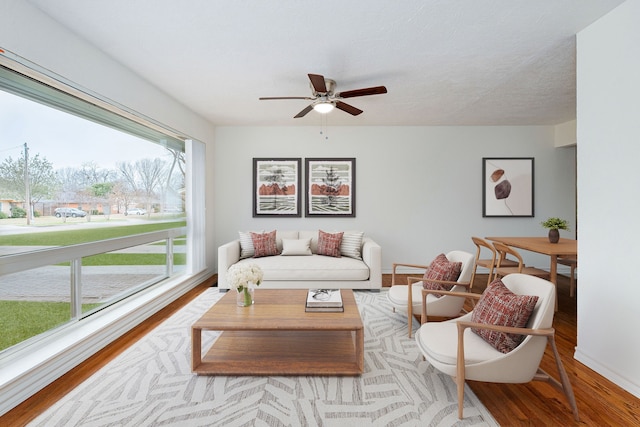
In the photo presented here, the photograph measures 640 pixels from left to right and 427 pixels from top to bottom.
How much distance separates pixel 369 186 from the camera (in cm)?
531

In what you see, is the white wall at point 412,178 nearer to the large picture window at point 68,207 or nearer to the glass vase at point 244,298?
the large picture window at point 68,207

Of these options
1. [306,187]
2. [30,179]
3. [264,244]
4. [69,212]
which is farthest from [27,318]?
[306,187]

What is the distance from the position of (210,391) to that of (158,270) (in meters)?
2.51

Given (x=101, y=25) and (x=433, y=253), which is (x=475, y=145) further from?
(x=101, y=25)

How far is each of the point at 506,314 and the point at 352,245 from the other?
9.34 feet

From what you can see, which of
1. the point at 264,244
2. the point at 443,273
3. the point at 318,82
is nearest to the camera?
the point at 318,82

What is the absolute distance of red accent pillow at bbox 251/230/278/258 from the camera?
4.52 meters

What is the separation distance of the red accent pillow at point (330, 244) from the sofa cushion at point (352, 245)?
3.0 inches

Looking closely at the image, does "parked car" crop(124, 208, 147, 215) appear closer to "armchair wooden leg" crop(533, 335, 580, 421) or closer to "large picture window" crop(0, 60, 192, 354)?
"large picture window" crop(0, 60, 192, 354)

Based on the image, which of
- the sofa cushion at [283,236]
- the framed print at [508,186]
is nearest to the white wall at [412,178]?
the framed print at [508,186]

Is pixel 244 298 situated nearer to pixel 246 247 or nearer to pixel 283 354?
pixel 283 354

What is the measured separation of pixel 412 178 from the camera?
5309 mm

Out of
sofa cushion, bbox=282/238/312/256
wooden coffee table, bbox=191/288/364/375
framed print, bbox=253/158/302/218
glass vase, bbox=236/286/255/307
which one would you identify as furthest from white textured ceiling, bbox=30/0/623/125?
wooden coffee table, bbox=191/288/364/375

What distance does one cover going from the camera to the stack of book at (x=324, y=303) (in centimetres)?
252
